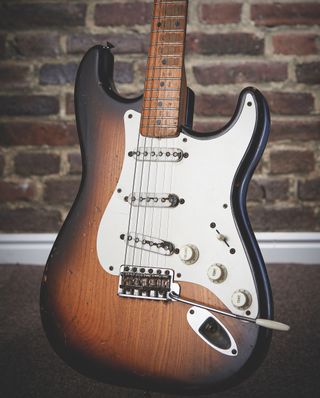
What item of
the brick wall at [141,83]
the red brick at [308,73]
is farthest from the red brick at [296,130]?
the red brick at [308,73]

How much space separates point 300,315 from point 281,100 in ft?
1.93

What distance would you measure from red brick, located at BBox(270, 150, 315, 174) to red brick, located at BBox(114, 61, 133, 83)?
476mm

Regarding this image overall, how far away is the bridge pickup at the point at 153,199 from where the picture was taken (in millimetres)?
646

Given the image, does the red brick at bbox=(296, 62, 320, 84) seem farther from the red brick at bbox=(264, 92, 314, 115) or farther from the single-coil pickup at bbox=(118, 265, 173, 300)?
the single-coil pickup at bbox=(118, 265, 173, 300)

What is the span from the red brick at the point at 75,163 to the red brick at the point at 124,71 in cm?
26

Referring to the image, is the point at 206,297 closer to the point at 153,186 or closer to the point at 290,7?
the point at 153,186

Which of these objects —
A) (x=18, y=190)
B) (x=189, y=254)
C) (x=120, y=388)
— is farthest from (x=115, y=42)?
(x=120, y=388)

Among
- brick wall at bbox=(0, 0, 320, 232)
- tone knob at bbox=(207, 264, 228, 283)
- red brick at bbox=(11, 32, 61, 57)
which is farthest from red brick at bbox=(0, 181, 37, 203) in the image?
tone knob at bbox=(207, 264, 228, 283)

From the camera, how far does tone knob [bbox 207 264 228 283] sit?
1.92 ft

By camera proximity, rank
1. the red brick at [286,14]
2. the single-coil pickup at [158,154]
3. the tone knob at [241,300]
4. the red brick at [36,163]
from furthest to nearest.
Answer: the red brick at [36,163] < the red brick at [286,14] < the single-coil pickup at [158,154] < the tone knob at [241,300]

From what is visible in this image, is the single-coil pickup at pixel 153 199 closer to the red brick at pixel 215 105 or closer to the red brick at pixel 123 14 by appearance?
the red brick at pixel 215 105

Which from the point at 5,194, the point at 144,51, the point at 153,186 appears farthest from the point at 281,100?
the point at 5,194

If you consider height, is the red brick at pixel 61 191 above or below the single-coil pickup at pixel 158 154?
below

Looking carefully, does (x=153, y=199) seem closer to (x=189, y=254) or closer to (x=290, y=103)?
(x=189, y=254)
